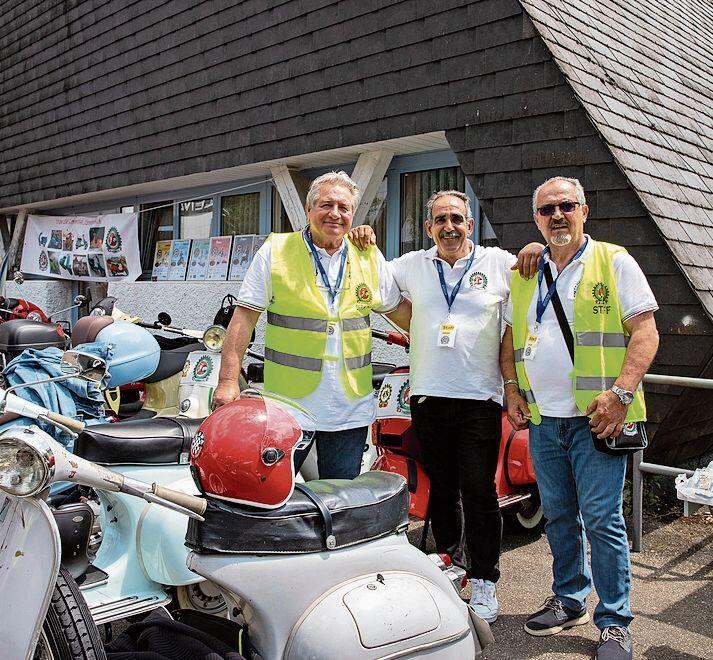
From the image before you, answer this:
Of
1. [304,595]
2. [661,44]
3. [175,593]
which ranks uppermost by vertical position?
[661,44]

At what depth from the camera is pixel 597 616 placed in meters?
2.89

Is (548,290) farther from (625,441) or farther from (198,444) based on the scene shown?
(198,444)

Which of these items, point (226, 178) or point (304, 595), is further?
point (226, 178)

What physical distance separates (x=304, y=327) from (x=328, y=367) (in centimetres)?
19

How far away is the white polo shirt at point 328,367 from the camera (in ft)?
9.72

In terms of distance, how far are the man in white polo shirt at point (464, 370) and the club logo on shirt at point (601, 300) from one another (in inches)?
13.6

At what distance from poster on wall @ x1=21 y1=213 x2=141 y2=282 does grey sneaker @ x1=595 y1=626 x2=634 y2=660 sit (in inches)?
331

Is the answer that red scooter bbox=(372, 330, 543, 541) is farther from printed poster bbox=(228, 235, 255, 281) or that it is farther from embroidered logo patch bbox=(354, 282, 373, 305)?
printed poster bbox=(228, 235, 255, 281)

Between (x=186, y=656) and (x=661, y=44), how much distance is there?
22.7ft

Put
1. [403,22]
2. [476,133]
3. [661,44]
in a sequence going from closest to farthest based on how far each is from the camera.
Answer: [476,133]
[403,22]
[661,44]

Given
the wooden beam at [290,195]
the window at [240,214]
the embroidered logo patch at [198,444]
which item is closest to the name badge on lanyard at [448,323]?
the embroidered logo patch at [198,444]

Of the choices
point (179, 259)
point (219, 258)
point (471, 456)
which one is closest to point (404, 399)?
point (471, 456)

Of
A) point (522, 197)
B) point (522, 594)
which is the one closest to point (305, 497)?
point (522, 594)

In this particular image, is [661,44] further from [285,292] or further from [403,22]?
[285,292]
